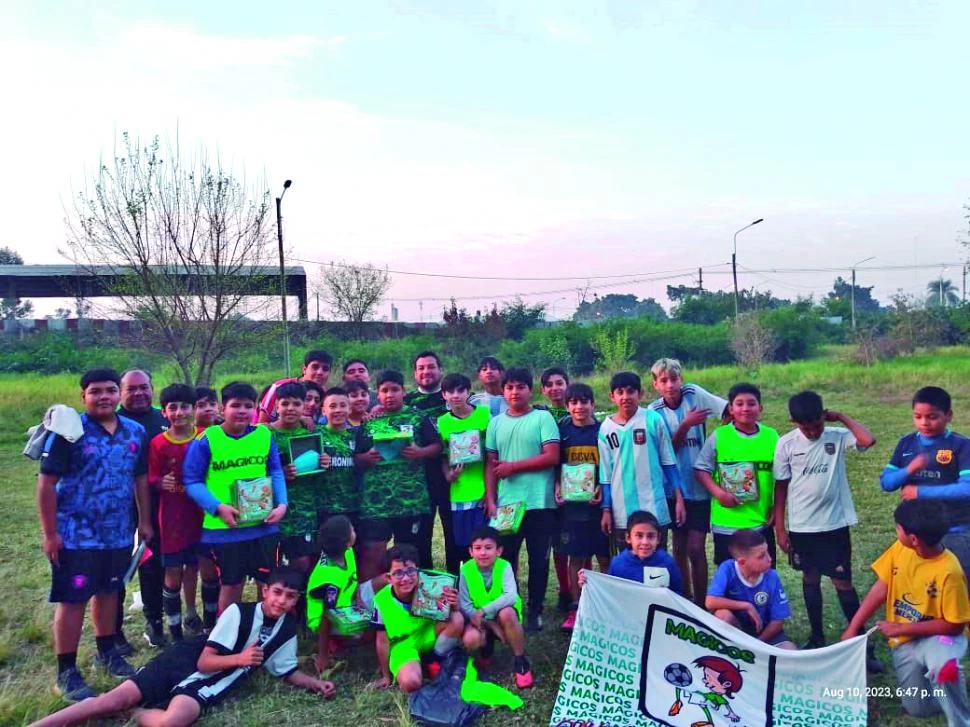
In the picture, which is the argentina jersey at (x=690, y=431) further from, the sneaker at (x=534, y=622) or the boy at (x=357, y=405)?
the boy at (x=357, y=405)

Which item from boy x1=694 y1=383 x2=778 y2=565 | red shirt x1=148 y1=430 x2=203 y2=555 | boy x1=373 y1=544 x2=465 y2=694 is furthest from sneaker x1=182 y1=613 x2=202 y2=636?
boy x1=694 y1=383 x2=778 y2=565

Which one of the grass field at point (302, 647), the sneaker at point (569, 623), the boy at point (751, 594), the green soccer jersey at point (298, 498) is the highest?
the green soccer jersey at point (298, 498)

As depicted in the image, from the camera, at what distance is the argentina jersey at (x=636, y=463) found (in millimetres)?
4680

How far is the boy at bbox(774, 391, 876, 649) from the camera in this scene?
4.40 metres

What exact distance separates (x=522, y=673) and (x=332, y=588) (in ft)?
4.05

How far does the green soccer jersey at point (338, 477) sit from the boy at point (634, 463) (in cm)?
166

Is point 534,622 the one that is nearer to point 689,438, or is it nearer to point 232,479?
point 689,438

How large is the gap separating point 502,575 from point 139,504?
90.7 inches

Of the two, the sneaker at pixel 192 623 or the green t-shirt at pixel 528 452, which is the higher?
the green t-shirt at pixel 528 452

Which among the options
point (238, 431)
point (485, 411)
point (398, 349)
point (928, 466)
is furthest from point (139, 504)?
point (398, 349)

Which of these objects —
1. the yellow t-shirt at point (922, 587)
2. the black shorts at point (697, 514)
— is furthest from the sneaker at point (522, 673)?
the yellow t-shirt at point (922, 587)

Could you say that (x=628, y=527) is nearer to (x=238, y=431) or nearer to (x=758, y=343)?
(x=238, y=431)

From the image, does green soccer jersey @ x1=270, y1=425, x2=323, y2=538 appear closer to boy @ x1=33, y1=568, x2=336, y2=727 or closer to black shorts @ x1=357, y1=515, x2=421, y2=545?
black shorts @ x1=357, y1=515, x2=421, y2=545

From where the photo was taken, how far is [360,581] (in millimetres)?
4730
